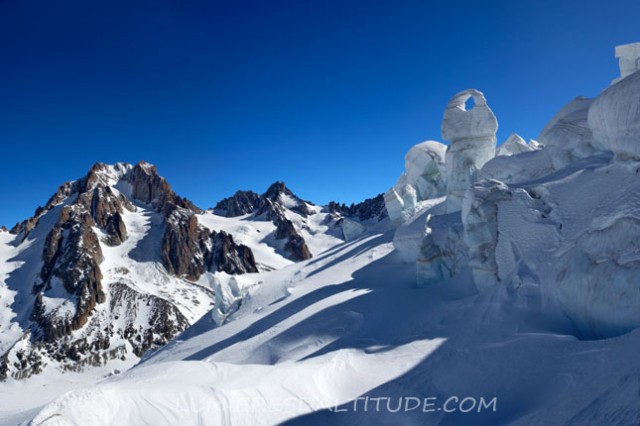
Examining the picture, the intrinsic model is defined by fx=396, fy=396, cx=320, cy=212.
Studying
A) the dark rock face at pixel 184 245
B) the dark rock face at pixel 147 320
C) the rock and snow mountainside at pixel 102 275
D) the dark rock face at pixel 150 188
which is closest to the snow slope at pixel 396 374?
the dark rock face at pixel 147 320

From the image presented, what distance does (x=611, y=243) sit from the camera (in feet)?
26.1

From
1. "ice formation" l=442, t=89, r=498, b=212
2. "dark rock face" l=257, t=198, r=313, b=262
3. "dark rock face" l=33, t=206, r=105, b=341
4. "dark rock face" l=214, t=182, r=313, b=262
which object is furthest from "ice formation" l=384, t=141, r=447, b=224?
"dark rock face" l=214, t=182, r=313, b=262

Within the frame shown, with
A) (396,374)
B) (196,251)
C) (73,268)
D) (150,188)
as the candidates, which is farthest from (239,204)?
(396,374)

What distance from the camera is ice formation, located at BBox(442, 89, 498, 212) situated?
72.7 feet

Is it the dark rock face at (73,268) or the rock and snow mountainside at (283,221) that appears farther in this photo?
the rock and snow mountainside at (283,221)

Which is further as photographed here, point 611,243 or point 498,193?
point 498,193

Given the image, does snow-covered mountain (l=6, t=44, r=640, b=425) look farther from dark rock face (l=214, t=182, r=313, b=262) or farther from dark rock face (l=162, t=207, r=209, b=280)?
dark rock face (l=214, t=182, r=313, b=262)

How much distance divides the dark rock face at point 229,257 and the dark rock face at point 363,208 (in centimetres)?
5157

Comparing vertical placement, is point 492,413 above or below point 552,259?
below

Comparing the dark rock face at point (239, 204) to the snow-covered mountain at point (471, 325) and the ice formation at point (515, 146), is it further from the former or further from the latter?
the snow-covered mountain at point (471, 325)

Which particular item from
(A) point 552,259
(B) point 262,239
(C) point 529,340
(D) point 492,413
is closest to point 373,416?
(D) point 492,413

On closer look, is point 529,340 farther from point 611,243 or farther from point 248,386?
point 248,386

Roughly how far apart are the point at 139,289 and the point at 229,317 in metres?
61.0

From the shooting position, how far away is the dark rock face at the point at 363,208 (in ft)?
465
